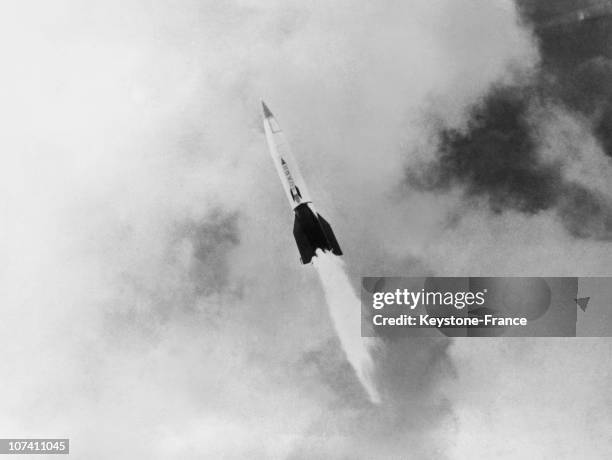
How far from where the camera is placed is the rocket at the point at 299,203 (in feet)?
46.0

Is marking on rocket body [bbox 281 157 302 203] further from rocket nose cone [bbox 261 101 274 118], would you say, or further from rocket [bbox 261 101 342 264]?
rocket nose cone [bbox 261 101 274 118]

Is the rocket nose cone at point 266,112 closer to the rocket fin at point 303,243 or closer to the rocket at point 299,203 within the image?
the rocket at point 299,203

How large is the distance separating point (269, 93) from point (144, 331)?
6910 millimetres

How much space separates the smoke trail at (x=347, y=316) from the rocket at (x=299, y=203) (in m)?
0.27

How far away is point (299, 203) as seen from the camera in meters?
14.0

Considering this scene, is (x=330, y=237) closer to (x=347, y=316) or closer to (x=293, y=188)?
(x=293, y=188)

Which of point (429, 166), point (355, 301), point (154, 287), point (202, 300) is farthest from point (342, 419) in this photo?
point (429, 166)

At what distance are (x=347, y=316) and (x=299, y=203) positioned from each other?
3189mm

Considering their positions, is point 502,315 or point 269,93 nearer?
point 502,315

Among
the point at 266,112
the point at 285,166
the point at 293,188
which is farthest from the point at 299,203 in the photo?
the point at 266,112

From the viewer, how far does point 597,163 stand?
14344 mm

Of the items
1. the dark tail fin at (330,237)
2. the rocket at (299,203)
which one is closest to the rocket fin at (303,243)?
the rocket at (299,203)

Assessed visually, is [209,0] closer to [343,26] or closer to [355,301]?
[343,26]

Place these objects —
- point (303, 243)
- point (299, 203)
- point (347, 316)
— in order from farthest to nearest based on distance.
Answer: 1. point (347, 316)
2. point (303, 243)
3. point (299, 203)
